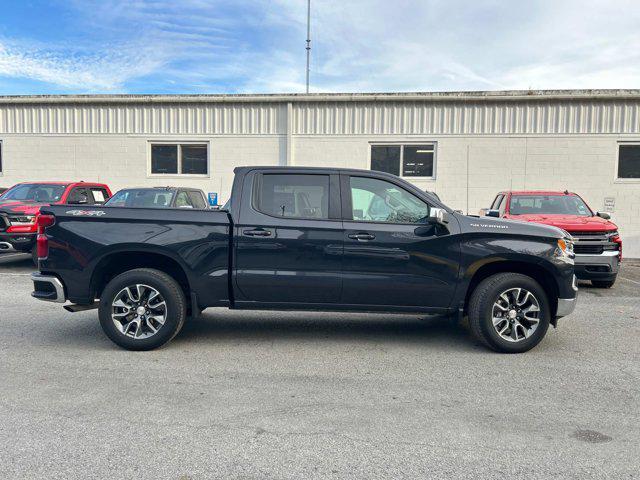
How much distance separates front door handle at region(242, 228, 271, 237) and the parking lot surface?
48.0 inches

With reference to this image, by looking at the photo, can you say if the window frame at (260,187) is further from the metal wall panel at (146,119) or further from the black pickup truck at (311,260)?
the metal wall panel at (146,119)

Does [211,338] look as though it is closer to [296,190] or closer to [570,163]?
[296,190]

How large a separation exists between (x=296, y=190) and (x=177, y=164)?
11.5 metres

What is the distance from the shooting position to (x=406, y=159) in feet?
49.8

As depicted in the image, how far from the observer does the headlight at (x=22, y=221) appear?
10.3 m

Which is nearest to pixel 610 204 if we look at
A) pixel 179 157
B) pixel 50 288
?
pixel 179 157

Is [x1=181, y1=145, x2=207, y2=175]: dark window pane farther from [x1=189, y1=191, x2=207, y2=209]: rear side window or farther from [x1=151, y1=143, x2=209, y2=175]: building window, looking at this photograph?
[x1=189, y1=191, x2=207, y2=209]: rear side window

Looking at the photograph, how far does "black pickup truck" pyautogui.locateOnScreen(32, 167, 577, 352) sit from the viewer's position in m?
5.15

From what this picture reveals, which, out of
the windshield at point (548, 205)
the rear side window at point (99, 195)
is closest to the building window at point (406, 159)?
the windshield at point (548, 205)

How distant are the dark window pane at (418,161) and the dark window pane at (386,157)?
0.21 meters

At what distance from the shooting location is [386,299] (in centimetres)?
521

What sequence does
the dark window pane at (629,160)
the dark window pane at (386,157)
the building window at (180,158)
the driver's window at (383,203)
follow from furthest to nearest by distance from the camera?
the building window at (180,158), the dark window pane at (386,157), the dark window pane at (629,160), the driver's window at (383,203)

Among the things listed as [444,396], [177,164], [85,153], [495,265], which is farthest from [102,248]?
[85,153]

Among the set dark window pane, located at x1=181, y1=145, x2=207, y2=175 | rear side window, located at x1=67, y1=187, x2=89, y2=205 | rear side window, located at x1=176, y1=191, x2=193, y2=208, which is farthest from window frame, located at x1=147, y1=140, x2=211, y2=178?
rear side window, located at x1=176, y1=191, x2=193, y2=208
